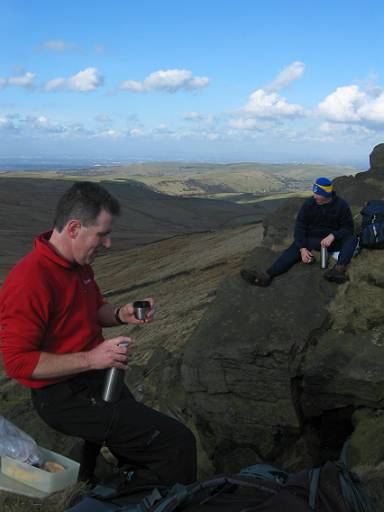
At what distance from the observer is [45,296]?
3.83 metres

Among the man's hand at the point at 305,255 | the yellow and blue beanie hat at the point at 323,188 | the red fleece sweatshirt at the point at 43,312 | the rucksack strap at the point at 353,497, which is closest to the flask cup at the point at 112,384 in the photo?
the red fleece sweatshirt at the point at 43,312

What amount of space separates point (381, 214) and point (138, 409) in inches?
257

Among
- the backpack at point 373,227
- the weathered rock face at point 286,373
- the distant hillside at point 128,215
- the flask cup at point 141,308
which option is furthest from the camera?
the distant hillside at point 128,215

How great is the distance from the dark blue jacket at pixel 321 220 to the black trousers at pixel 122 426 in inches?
227

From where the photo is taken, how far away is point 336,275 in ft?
28.1

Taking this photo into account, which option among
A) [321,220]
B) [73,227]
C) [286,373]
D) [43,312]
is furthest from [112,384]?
[321,220]

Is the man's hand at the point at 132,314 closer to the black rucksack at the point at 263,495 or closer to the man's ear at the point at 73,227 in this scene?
the man's ear at the point at 73,227

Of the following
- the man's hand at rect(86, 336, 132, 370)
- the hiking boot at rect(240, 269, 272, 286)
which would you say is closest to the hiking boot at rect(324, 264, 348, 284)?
the hiking boot at rect(240, 269, 272, 286)

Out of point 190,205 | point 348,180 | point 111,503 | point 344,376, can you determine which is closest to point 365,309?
point 344,376

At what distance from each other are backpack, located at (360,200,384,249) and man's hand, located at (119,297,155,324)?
5.75m

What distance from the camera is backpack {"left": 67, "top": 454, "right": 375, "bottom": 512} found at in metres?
3.15

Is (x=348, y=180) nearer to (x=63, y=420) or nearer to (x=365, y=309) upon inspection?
(x=365, y=309)

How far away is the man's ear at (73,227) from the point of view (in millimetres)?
3978

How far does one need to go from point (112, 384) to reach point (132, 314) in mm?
727
